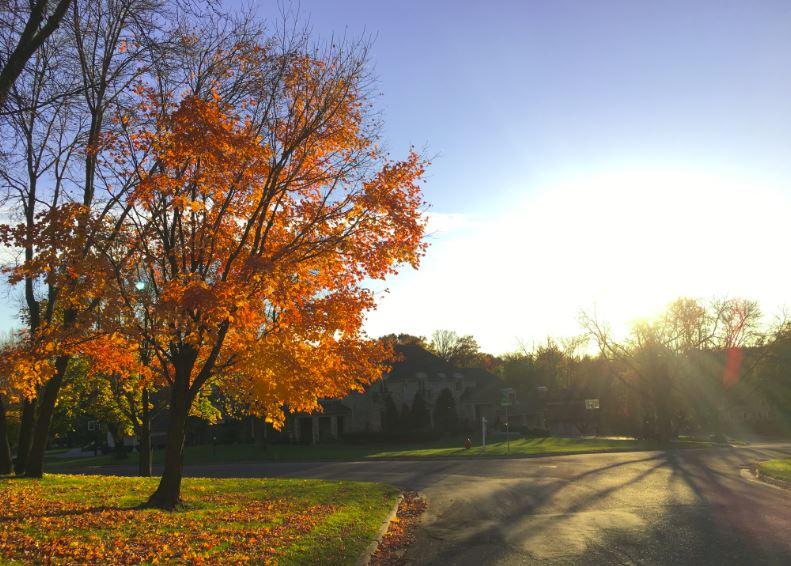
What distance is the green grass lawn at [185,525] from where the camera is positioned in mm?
8234

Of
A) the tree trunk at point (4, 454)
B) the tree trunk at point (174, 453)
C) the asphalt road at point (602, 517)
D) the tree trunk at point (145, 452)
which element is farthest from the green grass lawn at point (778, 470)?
the tree trunk at point (4, 454)

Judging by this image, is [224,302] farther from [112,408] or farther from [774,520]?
[112,408]

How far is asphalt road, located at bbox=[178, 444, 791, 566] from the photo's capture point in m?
9.57

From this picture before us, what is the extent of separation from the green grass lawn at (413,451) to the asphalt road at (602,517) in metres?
11.9

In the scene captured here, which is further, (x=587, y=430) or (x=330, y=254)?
(x=587, y=430)

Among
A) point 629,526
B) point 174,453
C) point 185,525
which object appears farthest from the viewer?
point 174,453

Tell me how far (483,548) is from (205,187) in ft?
29.3

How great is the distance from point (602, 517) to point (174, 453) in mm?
9351

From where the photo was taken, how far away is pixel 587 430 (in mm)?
69438

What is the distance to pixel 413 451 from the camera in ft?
135

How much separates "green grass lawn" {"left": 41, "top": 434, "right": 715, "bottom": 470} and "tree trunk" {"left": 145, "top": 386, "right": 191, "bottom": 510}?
22.8 m

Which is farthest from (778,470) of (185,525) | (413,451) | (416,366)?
(416,366)

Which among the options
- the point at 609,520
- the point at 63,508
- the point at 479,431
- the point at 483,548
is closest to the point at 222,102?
the point at 63,508

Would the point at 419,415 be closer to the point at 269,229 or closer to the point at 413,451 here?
the point at 413,451
